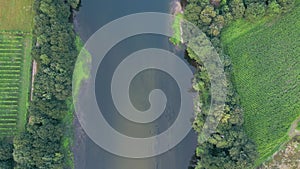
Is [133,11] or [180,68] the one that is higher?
[133,11]

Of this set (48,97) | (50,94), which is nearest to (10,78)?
(50,94)

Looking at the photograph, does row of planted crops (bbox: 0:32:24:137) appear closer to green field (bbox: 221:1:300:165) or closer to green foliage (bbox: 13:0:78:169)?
green foliage (bbox: 13:0:78:169)

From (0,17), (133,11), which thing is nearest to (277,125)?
(133,11)

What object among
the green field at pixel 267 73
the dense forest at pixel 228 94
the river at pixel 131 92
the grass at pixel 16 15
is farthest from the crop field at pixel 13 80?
the green field at pixel 267 73

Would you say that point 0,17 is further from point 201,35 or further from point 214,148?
point 214,148

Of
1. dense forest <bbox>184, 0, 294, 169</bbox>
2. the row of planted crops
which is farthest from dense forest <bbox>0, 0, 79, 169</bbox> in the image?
dense forest <bbox>184, 0, 294, 169</bbox>

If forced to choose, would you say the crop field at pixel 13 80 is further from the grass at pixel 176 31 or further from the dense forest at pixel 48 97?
the grass at pixel 176 31

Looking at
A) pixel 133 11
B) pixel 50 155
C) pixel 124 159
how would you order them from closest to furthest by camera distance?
pixel 50 155 < pixel 124 159 < pixel 133 11
